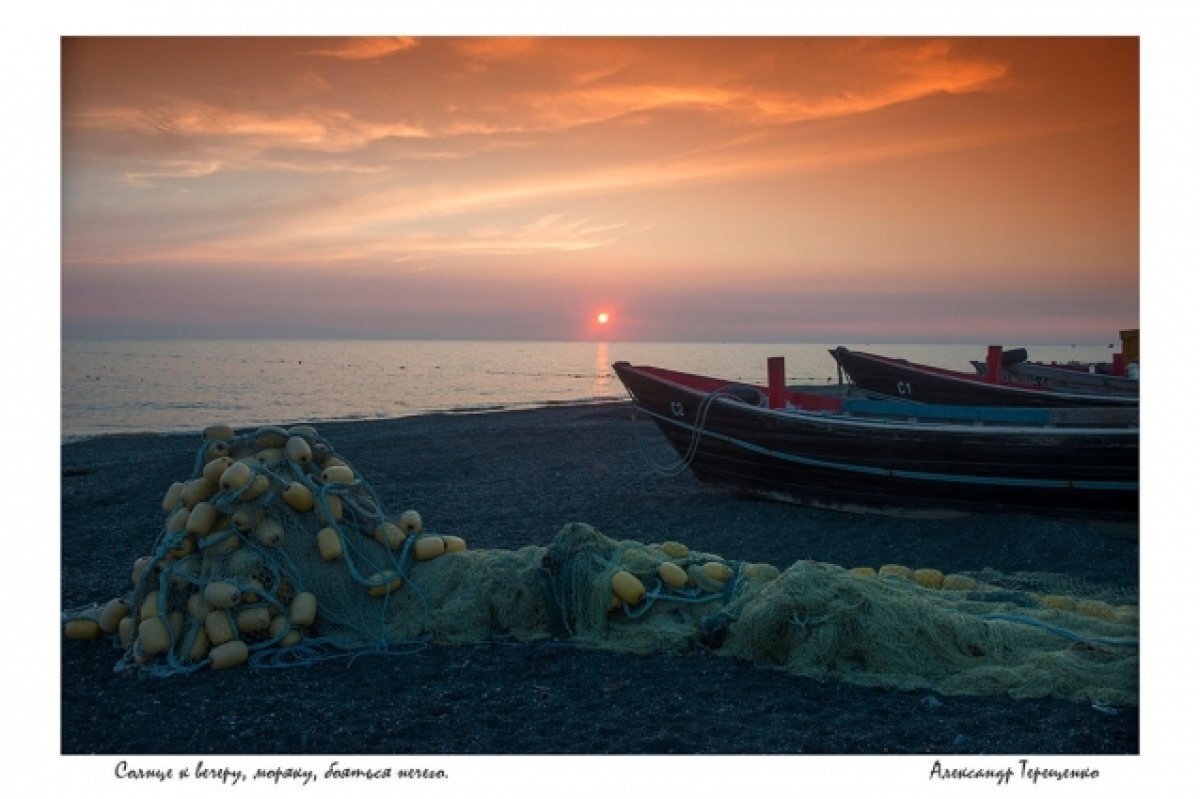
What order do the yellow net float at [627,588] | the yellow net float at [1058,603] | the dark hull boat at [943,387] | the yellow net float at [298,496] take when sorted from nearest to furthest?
the yellow net float at [627,588] → the yellow net float at [298,496] → the yellow net float at [1058,603] → the dark hull boat at [943,387]

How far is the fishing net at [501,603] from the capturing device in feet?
16.0

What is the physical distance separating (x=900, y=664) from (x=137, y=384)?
43594 mm

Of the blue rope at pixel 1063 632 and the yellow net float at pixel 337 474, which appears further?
the yellow net float at pixel 337 474

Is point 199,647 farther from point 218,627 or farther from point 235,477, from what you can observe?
point 235,477

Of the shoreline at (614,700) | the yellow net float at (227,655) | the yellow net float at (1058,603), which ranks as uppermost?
the yellow net float at (1058,603)

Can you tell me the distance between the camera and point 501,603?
5.56 meters

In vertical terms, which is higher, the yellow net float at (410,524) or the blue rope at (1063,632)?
the yellow net float at (410,524)

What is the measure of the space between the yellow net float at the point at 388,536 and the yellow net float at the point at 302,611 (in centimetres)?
60

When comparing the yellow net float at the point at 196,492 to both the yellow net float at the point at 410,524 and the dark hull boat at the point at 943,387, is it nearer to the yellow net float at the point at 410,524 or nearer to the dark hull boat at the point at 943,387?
the yellow net float at the point at 410,524

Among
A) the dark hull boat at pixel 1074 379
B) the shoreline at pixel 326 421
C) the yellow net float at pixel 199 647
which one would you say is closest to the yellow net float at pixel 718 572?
the yellow net float at pixel 199 647

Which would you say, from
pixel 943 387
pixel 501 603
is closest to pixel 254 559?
pixel 501 603

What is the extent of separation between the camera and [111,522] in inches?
405

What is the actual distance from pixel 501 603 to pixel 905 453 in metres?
5.19
